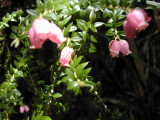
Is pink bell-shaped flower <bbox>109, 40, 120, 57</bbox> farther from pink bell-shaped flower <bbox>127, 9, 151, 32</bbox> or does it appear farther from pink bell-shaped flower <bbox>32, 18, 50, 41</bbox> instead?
pink bell-shaped flower <bbox>32, 18, 50, 41</bbox>

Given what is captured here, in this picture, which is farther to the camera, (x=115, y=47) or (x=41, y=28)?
(x=115, y=47)

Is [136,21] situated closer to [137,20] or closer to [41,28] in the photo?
[137,20]

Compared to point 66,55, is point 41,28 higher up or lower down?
higher up

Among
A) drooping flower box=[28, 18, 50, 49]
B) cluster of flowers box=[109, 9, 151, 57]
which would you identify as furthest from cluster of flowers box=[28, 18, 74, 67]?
cluster of flowers box=[109, 9, 151, 57]

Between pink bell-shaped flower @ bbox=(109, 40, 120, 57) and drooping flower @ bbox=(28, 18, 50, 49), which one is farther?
pink bell-shaped flower @ bbox=(109, 40, 120, 57)

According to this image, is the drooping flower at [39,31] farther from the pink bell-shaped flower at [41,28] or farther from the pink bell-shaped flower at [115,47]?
the pink bell-shaped flower at [115,47]

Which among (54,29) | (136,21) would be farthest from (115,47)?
(54,29)

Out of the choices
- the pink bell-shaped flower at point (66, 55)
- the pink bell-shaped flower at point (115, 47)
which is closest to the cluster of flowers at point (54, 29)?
the pink bell-shaped flower at point (66, 55)
